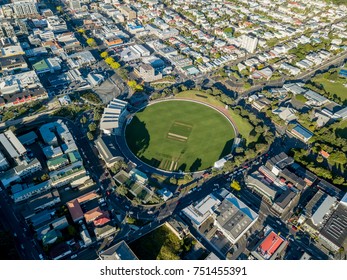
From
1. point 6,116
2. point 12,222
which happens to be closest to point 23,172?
point 12,222

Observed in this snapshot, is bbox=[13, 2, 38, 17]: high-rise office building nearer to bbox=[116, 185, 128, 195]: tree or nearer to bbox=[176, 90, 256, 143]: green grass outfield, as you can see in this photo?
bbox=[176, 90, 256, 143]: green grass outfield

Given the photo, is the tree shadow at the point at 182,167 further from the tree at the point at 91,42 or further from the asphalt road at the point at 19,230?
the tree at the point at 91,42

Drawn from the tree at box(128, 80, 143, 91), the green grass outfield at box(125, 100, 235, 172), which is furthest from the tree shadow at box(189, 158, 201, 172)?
the tree at box(128, 80, 143, 91)

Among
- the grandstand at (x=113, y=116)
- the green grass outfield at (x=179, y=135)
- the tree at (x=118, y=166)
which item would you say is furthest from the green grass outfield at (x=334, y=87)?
the tree at (x=118, y=166)

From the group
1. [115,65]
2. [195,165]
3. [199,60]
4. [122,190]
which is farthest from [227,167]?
[115,65]

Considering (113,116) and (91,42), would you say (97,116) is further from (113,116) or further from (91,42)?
(91,42)

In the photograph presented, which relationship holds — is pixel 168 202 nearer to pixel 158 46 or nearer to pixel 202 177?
pixel 202 177
